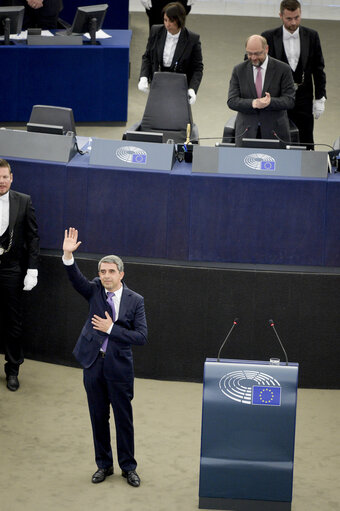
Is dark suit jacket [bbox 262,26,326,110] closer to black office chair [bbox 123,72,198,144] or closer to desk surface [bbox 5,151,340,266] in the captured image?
black office chair [bbox 123,72,198,144]

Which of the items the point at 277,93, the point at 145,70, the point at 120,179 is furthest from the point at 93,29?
the point at 120,179

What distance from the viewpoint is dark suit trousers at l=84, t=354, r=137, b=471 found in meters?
6.78

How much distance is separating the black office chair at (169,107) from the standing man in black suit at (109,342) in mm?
3257

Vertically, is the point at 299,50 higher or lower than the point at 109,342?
higher

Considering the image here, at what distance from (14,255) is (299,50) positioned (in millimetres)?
3539

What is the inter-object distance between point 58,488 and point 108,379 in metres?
0.78

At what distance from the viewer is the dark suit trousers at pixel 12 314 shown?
8.15m

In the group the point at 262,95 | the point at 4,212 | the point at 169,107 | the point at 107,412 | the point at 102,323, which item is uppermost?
the point at 262,95

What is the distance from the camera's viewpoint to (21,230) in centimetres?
808

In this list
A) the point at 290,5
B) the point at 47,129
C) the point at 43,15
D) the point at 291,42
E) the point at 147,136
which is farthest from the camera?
the point at 43,15

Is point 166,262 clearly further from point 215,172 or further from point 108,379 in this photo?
point 108,379

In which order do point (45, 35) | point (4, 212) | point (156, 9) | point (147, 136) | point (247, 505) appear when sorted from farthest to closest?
point (156, 9) < point (45, 35) < point (147, 136) < point (4, 212) < point (247, 505)

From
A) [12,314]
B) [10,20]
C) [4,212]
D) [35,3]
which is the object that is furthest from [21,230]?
[35,3]

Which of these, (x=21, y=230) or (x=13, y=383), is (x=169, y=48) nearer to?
(x=21, y=230)
